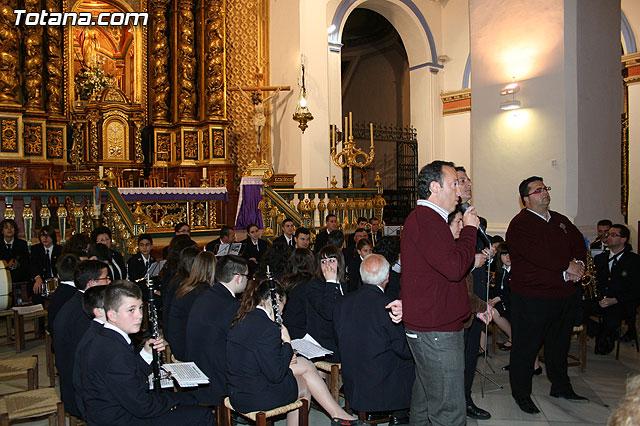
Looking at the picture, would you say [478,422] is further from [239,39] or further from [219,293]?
[239,39]

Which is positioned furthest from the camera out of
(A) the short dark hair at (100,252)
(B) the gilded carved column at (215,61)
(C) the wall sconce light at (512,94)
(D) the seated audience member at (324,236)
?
(B) the gilded carved column at (215,61)

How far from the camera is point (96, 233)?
775 cm

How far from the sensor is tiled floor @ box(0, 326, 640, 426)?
4.65m

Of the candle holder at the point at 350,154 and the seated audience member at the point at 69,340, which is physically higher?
the candle holder at the point at 350,154

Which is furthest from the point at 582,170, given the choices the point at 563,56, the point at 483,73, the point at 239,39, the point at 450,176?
the point at 239,39

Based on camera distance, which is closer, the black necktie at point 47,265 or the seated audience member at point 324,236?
the black necktie at point 47,265

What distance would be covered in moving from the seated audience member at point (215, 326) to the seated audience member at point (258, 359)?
1.36ft

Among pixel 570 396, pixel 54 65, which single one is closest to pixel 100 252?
pixel 570 396

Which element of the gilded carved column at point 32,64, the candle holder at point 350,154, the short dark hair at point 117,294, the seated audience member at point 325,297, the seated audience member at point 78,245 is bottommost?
the seated audience member at point 325,297

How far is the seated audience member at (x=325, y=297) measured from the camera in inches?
188

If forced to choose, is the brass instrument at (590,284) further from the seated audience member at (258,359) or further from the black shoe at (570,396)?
the seated audience member at (258,359)

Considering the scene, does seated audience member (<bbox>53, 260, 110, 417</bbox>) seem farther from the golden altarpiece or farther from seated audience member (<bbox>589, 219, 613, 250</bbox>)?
the golden altarpiece

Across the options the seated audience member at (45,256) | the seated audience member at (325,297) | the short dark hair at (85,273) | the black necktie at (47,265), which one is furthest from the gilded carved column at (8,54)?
the seated audience member at (325,297)

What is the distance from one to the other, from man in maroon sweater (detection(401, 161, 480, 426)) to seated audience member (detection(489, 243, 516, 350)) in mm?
3210
